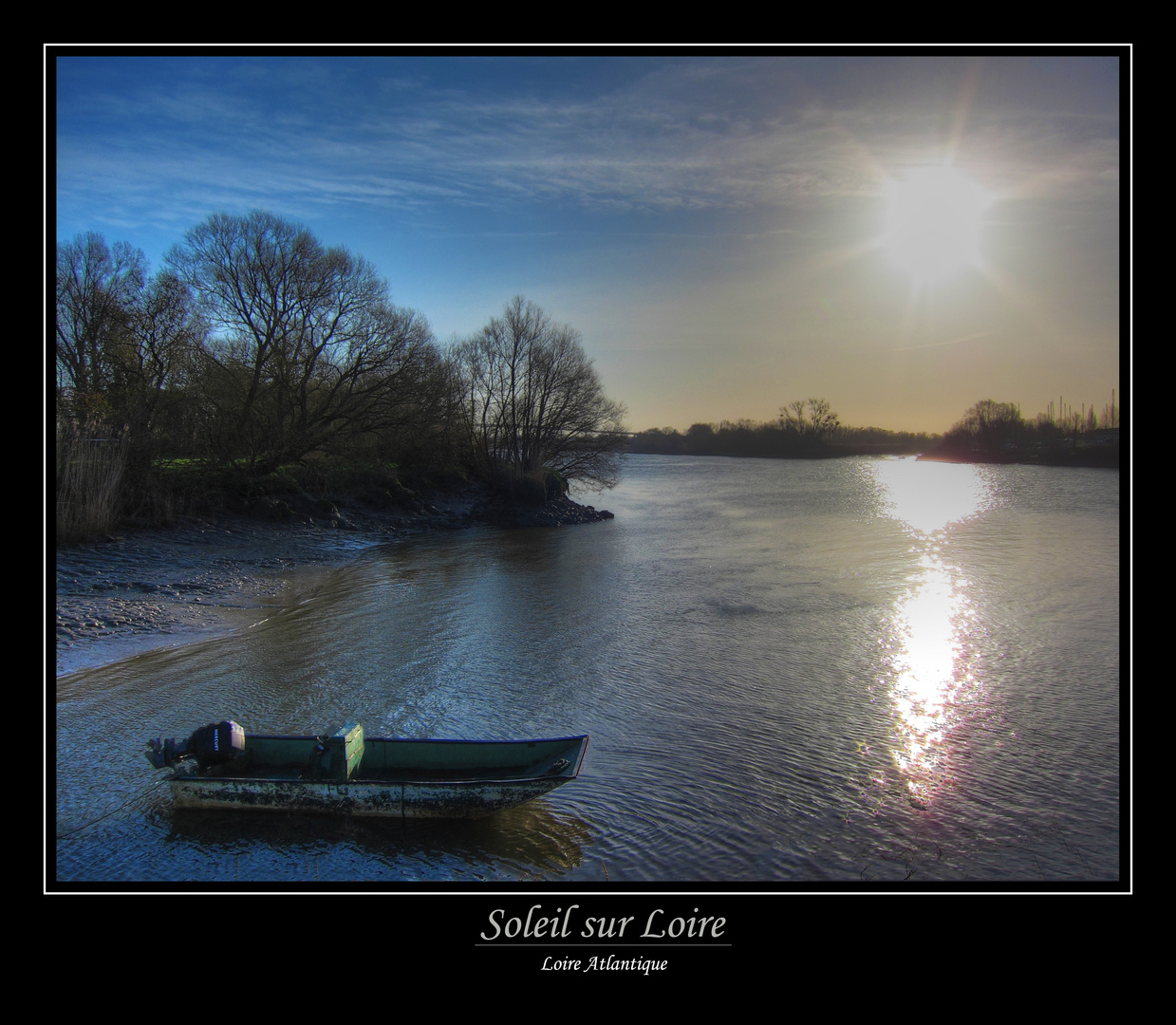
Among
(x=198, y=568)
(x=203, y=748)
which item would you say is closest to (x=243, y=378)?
(x=198, y=568)

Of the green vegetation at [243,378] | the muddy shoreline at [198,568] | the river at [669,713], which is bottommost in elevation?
the river at [669,713]

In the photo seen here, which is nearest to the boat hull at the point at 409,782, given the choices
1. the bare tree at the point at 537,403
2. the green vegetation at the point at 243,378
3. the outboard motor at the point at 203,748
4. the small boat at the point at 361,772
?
the small boat at the point at 361,772

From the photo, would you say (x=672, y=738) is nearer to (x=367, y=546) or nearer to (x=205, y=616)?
(x=205, y=616)

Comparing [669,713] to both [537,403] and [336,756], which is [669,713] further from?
[537,403]

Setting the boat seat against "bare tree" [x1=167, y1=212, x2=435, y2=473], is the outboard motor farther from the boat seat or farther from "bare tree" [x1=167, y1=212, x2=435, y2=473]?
"bare tree" [x1=167, y1=212, x2=435, y2=473]

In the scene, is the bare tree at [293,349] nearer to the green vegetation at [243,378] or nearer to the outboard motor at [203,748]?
the green vegetation at [243,378]

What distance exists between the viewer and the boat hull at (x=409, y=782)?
5992 mm

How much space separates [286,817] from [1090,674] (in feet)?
38.6

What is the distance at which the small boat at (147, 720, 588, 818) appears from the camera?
19.8 ft

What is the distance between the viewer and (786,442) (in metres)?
64.1

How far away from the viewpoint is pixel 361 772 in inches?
260

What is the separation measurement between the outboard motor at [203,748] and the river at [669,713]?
20.7 inches

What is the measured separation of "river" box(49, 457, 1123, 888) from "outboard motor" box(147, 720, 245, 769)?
53 cm
